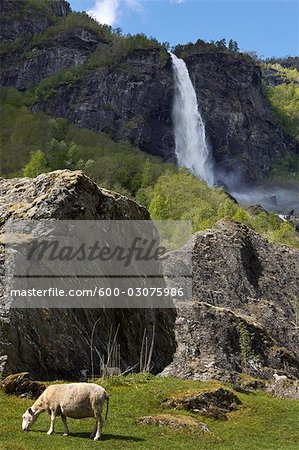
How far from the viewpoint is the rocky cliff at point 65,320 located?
2045 centimetres

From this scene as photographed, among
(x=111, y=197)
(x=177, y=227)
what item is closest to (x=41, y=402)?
(x=111, y=197)

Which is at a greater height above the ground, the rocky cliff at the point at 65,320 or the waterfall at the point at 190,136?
the waterfall at the point at 190,136

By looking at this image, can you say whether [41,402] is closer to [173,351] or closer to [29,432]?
[29,432]

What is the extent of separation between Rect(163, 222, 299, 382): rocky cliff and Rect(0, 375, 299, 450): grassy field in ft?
26.5

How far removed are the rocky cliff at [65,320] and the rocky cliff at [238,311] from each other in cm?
419

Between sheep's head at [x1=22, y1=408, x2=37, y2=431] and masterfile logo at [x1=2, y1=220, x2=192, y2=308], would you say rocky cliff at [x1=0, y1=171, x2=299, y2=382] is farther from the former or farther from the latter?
sheep's head at [x1=22, y1=408, x2=37, y2=431]

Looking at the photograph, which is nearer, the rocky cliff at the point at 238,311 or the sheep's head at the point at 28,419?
the sheep's head at the point at 28,419

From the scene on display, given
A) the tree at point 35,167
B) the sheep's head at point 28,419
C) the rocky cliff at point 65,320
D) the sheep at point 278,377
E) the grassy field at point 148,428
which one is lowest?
the sheep at point 278,377

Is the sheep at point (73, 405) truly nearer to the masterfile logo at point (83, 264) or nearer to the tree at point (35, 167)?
the masterfile logo at point (83, 264)

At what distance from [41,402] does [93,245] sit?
10822 mm

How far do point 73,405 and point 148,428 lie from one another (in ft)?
11.6

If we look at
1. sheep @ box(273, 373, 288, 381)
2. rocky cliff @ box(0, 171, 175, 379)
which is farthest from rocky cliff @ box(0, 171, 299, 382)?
sheep @ box(273, 373, 288, 381)

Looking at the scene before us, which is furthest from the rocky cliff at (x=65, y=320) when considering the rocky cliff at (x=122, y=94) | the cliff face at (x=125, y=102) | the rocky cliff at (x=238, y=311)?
the cliff face at (x=125, y=102)

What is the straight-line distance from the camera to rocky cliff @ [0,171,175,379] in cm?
2045
